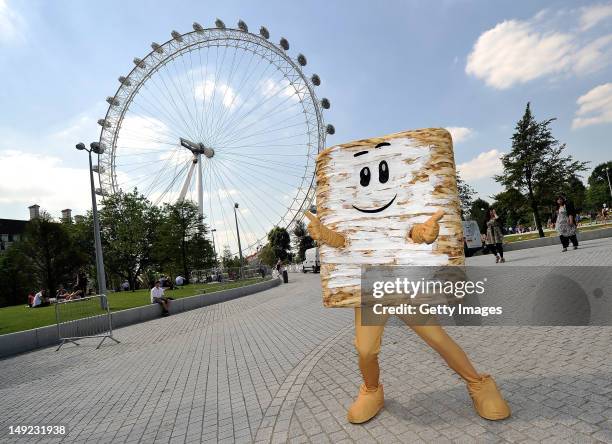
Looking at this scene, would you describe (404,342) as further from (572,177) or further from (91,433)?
(572,177)

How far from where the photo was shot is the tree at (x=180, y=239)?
37500mm

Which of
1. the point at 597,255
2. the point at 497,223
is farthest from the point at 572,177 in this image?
the point at 597,255

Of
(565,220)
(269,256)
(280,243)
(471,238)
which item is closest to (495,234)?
(565,220)

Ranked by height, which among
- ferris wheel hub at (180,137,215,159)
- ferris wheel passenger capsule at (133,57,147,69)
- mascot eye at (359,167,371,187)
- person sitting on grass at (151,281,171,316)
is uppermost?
ferris wheel passenger capsule at (133,57,147,69)

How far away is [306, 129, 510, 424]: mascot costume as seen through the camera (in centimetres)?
315

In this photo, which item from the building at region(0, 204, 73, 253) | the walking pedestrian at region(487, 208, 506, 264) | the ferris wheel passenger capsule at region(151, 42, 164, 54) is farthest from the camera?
the building at region(0, 204, 73, 253)

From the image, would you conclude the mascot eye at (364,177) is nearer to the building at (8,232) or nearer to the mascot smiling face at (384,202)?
the mascot smiling face at (384,202)

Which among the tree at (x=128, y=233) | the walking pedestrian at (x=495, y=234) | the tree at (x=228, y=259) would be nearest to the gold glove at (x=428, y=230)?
the walking pedestrian at (x=495, y=234)

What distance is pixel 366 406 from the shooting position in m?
3.62

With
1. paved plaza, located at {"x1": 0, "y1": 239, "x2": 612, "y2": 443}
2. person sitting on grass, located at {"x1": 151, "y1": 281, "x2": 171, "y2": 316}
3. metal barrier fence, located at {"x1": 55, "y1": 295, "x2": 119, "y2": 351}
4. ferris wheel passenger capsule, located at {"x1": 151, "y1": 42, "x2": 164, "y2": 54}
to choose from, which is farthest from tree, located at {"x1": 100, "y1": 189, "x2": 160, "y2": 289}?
paved plaza, located at {"x1": 0, "y1": 239, "x2": 612, "y2": 443}

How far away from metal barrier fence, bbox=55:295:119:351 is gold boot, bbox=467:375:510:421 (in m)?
9.36

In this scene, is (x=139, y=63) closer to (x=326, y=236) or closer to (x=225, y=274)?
(x=225, y=274)

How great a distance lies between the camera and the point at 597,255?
1191 centimetres

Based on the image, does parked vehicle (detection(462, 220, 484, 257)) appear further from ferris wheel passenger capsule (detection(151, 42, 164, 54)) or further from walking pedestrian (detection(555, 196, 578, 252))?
ferris wheel passenger capsule (detection(151, 42, 164, 54))
